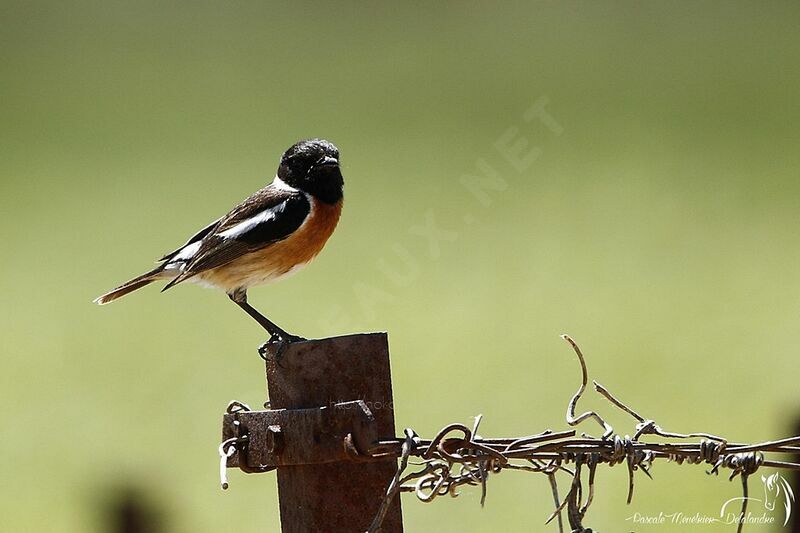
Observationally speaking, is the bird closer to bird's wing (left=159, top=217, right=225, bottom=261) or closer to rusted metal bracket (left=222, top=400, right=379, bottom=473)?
bird's wing (left=159, top=217, right=225, bottom=261)

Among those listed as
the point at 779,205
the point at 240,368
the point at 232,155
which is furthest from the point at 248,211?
the point at 779,205

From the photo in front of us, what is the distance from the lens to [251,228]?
4.64m

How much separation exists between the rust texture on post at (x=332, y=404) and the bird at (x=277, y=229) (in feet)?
6.55

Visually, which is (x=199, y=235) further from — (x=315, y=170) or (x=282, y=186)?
(x=315, y=170)

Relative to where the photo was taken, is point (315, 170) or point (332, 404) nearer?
point (332, 404)

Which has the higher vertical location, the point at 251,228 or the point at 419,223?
the point at 419,223

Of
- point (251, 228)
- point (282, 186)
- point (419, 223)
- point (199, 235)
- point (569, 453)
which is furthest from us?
point (419, 223)

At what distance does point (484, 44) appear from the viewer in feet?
52.6

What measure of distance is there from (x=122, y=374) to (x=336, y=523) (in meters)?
7.92

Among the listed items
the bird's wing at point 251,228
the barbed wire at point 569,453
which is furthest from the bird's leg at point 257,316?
the barbed wire at point 569,453

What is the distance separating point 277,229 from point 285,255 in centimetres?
12

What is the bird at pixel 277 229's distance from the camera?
4656mm

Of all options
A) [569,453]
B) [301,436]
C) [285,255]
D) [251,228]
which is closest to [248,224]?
[251,228]

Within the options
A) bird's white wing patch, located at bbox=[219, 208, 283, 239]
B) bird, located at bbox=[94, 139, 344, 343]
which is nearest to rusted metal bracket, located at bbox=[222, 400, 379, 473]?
bird, located at bbox=[94, 139, 344, 343]
